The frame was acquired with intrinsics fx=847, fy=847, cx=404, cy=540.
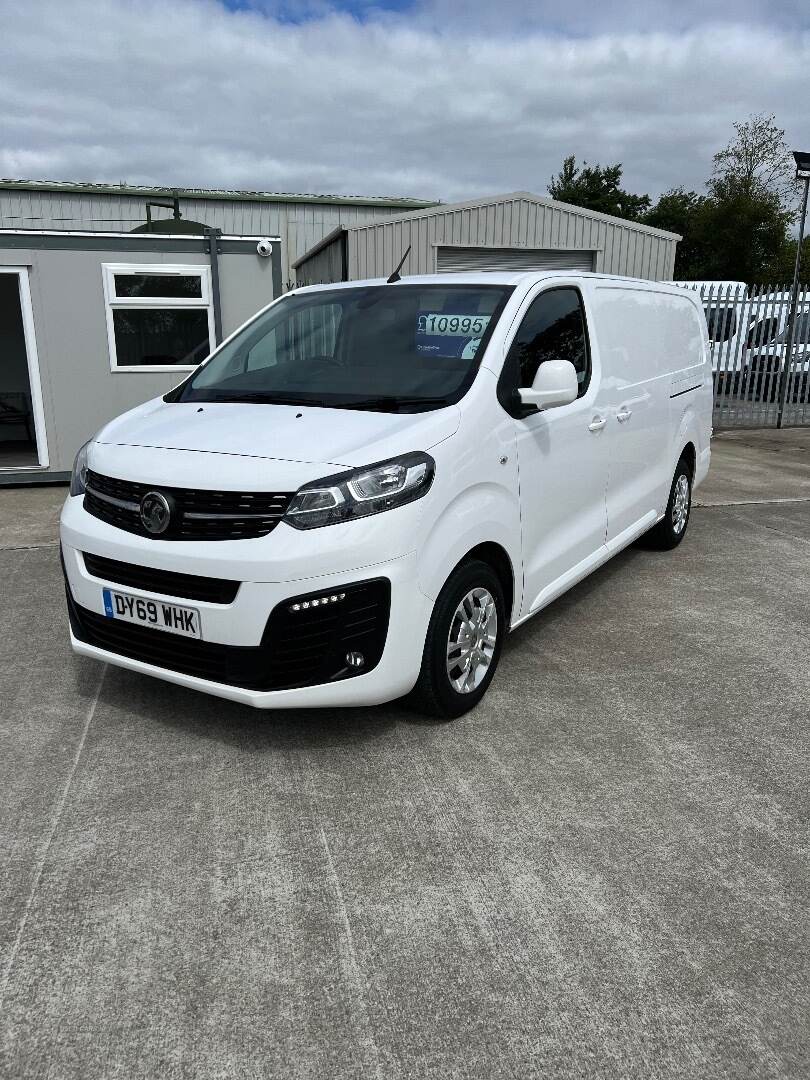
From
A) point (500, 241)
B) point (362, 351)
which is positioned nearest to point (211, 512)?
point (362, 351)

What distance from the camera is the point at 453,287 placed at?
412 centimetres

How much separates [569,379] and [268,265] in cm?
681

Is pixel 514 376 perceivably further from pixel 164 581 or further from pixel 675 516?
pixel 675 516

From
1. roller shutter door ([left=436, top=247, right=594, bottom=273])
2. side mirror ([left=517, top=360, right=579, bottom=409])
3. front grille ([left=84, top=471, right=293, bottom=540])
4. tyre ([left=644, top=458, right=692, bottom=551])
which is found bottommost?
tyre ([left=644, top=458, right=692, bottom=551])

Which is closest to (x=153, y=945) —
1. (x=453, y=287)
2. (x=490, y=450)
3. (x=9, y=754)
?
(x=9, y=754)

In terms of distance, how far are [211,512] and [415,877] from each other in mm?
1440

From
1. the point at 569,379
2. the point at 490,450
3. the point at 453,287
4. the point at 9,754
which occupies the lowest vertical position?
the point at 9,754

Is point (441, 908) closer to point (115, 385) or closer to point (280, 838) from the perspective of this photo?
point (280, 838)

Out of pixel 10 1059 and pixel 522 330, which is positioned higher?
pixel 522 330

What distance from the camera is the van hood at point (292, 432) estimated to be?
313 centimetres

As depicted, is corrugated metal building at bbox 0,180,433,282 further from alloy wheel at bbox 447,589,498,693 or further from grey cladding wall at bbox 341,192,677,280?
alloy wheel at bbox 447,589,498,693

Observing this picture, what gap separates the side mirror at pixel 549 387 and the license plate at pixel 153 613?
168cm

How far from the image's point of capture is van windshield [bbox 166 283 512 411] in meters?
3.67

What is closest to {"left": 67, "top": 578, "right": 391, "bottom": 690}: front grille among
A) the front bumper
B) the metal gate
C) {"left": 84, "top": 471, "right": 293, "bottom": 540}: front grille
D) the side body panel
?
the front bumper
